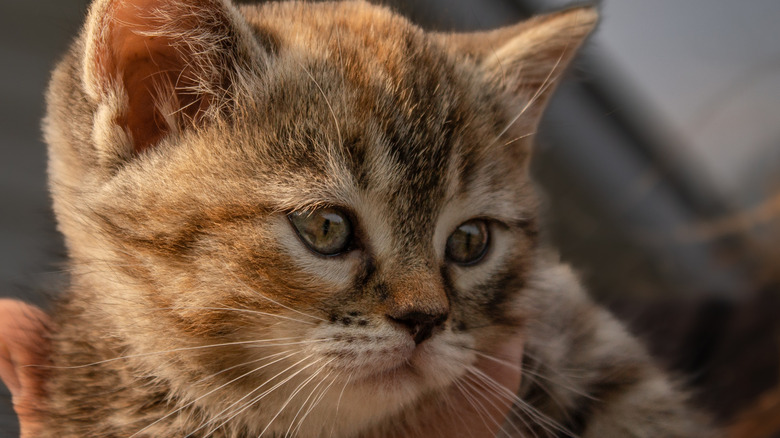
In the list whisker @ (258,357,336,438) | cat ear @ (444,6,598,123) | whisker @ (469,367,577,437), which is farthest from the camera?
cat ear @ (444,6,598,123)

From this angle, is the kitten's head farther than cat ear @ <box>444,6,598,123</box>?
No

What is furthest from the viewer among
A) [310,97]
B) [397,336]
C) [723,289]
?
[723,289]

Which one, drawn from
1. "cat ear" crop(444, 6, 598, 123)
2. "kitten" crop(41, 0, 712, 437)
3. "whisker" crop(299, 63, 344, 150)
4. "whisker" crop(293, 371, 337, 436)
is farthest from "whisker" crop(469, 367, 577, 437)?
"cat ear" crop(444, 6, 598, 123)

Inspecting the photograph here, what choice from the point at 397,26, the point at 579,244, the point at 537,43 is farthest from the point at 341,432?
the point at 579,244

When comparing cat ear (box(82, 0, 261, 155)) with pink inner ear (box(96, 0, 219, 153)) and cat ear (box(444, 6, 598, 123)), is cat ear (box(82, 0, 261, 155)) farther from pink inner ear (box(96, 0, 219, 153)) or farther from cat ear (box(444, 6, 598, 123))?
cat ear (box(444, 6, 598, 123))

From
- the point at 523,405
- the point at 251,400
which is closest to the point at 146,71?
the point at 251,400

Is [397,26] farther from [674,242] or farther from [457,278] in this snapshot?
[674,242]

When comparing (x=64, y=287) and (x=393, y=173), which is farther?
(x=64, y=287)
